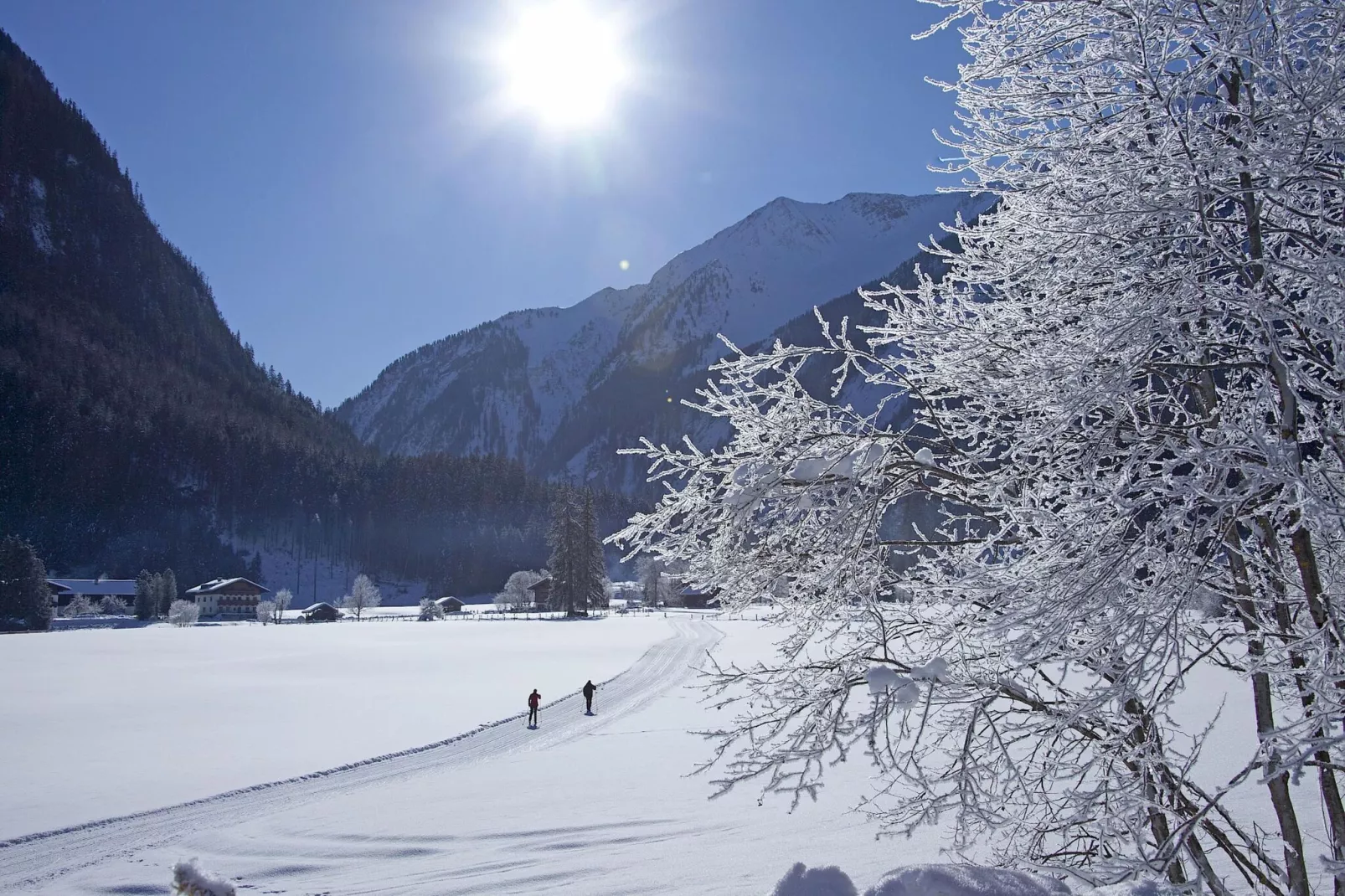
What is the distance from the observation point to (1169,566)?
3.20 meters

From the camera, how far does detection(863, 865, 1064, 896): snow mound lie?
3330mm

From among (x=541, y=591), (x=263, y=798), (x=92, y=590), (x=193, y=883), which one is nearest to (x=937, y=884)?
(x=193, y=883)

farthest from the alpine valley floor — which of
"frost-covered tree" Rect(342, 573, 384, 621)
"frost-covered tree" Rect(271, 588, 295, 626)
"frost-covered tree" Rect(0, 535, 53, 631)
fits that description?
"frost-covered tree" Rect(271, 588, 295, 626)

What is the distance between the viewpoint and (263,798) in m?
14.3

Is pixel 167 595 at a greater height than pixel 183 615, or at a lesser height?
greater

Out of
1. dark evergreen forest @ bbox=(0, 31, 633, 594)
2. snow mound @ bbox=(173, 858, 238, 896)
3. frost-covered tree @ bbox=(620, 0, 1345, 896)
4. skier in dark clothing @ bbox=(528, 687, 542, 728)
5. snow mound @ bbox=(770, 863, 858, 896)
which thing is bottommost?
skier in dark clothing @ bbox=(528, 687, 542, 728)

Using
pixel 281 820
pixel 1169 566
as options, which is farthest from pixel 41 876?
pixel 1169 566

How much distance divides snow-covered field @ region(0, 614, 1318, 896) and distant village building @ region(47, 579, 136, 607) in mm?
82387

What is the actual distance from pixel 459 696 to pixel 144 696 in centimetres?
1104

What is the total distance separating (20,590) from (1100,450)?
85.3m

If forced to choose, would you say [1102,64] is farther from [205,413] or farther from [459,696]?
[205,413]

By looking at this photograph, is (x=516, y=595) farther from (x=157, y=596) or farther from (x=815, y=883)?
(x=815, y=883)

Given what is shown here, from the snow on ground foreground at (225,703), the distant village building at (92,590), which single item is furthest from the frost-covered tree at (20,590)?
the distant village building at (92,590)

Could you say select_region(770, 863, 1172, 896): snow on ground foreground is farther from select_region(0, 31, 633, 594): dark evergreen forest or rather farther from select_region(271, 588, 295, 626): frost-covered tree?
select_region(0, 31, 633, 594): dark evergreen forest
